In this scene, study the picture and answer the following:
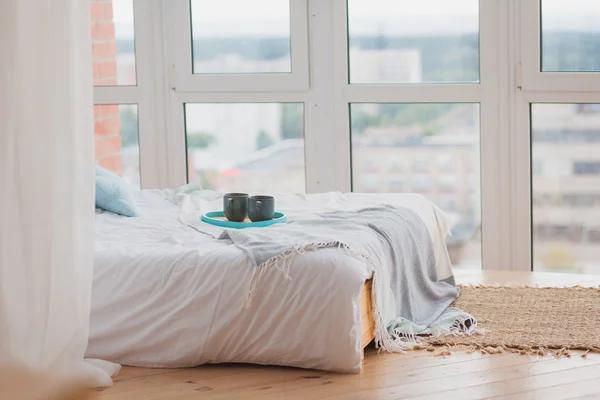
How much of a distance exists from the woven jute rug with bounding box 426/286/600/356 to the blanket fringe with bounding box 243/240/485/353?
5 cm

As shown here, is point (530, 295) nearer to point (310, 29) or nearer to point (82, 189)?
point (310, 29)

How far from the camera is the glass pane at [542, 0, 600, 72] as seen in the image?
186 inches

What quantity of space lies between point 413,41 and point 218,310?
224 centimetres

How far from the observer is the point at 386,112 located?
16.5ft

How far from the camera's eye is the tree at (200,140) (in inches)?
208

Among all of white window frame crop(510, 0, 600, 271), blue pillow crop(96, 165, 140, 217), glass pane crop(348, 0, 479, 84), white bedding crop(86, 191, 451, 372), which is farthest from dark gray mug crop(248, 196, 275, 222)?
white window frame crop(510, 0, 600, 271)

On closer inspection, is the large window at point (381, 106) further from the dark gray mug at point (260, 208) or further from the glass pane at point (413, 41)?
the dark gray mug at point (260, 208)

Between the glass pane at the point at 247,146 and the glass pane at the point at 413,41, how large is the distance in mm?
444

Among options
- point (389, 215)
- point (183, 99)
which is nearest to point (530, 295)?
point (389, 215)

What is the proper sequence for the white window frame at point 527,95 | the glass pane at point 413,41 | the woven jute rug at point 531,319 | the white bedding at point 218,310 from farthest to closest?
Answer: the glass pane at point 413,41, the white window frame at point 527,95, the woven jute rug at point 531,319, the white bedding at point 218,310

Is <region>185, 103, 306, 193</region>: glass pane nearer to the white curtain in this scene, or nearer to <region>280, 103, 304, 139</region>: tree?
<region>280, 103, 304, 139</region>: tree

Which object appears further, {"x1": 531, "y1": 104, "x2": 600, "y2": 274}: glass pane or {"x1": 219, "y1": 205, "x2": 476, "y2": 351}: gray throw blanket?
{"x1": 531, "y1": 104, "x2": 600, "y2": 274}: glass pane

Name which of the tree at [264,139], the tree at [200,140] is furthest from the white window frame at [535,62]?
the tree at [200,140]

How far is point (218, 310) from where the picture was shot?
3225 mm
